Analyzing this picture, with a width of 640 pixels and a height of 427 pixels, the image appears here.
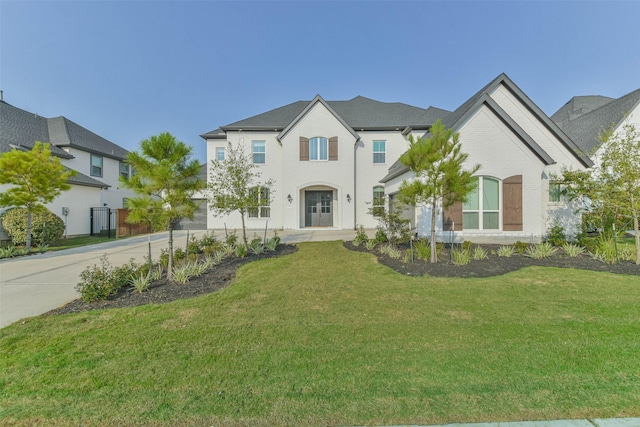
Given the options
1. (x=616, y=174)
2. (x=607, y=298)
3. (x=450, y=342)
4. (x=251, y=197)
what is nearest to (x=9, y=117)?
(x=251, y=197)

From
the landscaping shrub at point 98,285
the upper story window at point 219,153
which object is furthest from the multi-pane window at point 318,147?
the landscaping shrub at point 98,285

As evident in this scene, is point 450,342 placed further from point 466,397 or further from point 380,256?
point 380,256

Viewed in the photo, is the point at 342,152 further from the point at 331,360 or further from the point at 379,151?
the point at 331,360

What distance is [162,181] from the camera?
6.28 metres

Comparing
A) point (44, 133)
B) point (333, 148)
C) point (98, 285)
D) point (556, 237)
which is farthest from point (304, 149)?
point (44, 133)

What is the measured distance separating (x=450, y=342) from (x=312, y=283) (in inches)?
129

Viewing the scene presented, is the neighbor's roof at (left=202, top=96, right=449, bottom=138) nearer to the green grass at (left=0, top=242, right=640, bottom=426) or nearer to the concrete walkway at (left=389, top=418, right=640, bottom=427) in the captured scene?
the green grass at (left=0, top=242, right=640, bottom=426)

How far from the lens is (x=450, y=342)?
3.59 m

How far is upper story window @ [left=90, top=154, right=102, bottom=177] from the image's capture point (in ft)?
66.2

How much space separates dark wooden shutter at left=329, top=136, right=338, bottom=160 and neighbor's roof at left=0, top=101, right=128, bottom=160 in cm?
1409

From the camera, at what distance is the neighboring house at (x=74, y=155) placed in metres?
16.3

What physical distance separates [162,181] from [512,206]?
41.7 ft

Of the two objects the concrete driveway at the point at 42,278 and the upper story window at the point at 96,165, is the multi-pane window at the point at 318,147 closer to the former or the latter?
the concrete driveway at the point at 42,278

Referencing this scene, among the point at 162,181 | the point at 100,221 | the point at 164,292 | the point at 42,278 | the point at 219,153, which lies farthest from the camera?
the point at 219,153
